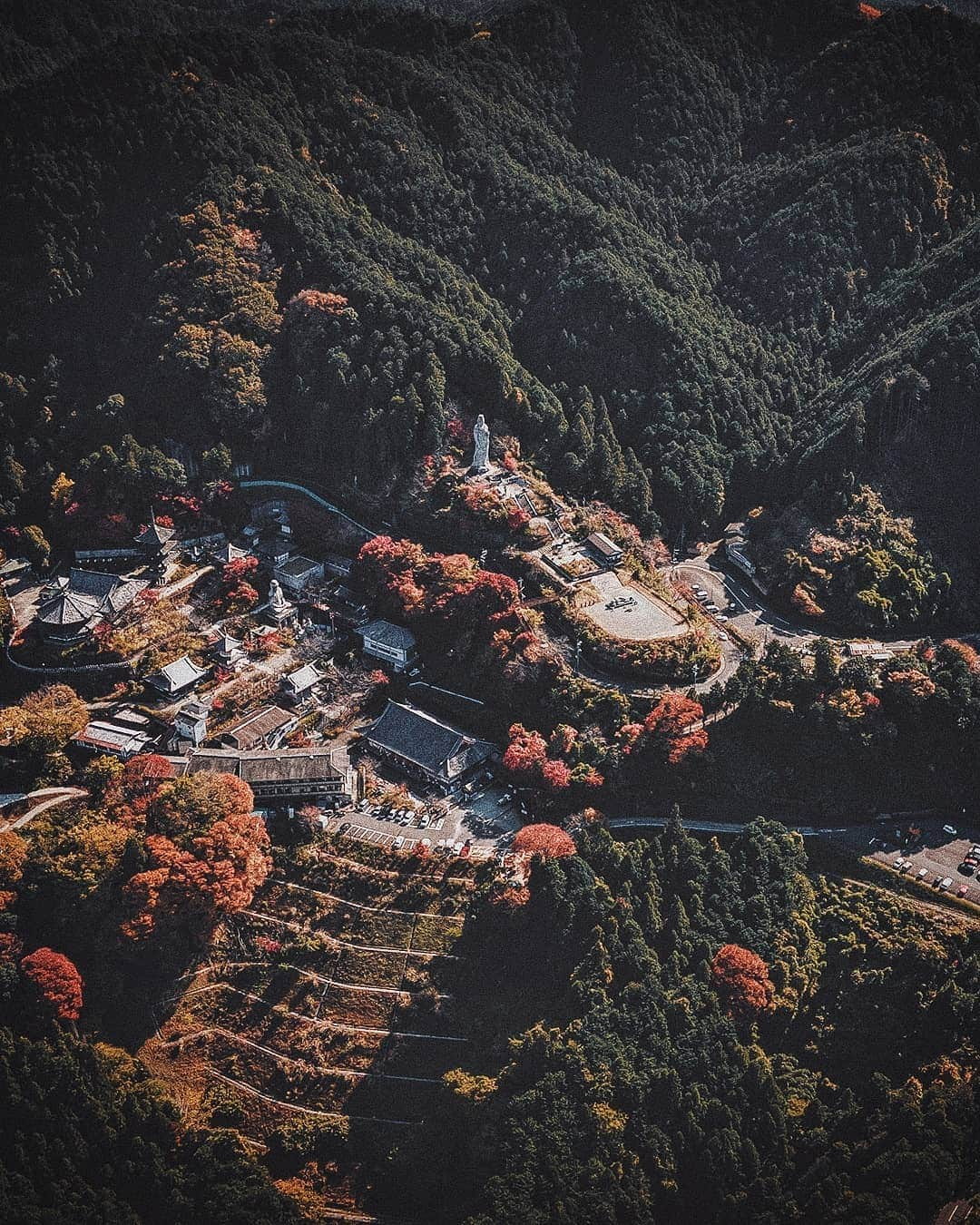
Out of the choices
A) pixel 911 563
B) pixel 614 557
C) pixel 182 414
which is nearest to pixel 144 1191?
pixel 614 557

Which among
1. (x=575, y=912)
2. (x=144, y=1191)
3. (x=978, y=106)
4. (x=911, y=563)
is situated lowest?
(x=144, y=1191)

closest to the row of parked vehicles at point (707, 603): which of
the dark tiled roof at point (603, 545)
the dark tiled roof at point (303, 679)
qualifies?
the dark tiled roof at point (603, 545)

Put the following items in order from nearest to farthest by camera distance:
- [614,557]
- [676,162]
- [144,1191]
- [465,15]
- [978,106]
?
[144,1191], [614,557], [978,106], [676,162], [465,15]

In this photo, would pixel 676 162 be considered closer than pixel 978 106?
No

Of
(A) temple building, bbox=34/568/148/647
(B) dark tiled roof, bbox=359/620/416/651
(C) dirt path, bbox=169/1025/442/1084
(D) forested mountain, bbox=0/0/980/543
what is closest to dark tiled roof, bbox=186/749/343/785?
(B) dark tiled roof, bbox=359/620/416/651

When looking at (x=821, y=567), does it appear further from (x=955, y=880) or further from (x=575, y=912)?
(x=575, y=912)

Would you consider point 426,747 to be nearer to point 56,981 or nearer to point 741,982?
point 741,982

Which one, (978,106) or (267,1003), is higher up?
(978,106)

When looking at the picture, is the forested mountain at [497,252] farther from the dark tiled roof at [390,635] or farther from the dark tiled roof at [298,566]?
the dark tiled roof at [390,635]
